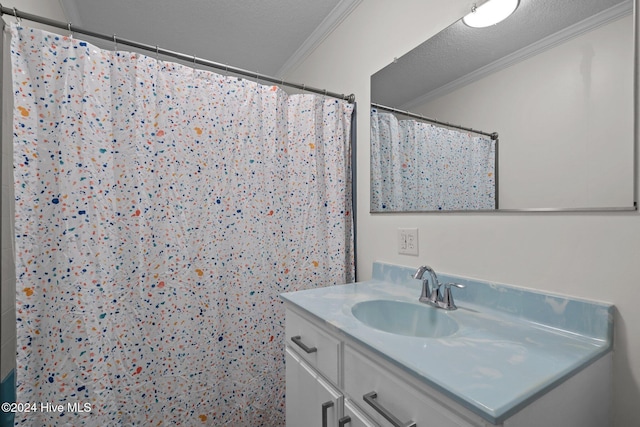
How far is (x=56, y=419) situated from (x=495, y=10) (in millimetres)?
2189

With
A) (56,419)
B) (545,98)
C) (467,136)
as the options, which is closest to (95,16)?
(56,419)

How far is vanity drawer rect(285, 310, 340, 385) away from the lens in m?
0.92

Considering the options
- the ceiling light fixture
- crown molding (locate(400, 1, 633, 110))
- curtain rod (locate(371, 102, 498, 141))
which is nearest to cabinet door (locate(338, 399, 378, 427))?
curtain rod (locate(371, 102, 498, 141))

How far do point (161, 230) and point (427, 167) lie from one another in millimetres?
1235

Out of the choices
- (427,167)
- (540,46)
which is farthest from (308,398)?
(540,46)

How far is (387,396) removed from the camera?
0.72 m

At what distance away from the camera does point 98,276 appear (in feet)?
3.77

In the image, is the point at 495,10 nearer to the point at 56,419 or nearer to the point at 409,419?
the point at 409,419

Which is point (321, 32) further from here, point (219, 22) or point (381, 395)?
point (381, 395)

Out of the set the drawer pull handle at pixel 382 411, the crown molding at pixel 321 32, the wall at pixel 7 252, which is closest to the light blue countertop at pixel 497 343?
the drawer pull handle at pixel 382 411

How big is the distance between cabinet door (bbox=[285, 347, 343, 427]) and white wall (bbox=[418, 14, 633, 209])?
33.9 inches

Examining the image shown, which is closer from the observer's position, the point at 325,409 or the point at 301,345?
the point at 325,409

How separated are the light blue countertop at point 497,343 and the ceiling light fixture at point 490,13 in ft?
3.10

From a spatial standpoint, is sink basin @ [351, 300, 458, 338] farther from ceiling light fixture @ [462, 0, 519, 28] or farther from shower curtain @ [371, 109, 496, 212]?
ceiling light fixture @ [462, 0, 519, 28]
